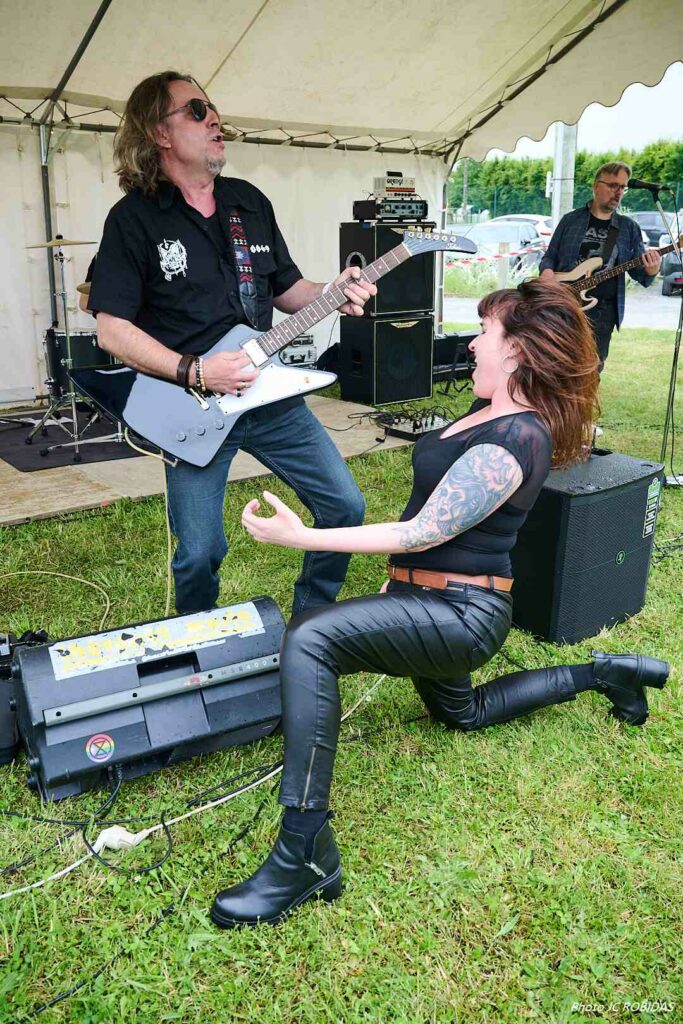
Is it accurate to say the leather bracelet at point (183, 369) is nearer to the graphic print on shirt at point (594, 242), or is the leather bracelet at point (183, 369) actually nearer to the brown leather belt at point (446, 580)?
the brown leather belt at point (446, 580)

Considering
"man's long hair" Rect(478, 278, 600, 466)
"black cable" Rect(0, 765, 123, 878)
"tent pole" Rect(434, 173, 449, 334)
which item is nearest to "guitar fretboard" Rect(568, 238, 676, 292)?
"tent pole" Rect(434, 173, 449, 334)

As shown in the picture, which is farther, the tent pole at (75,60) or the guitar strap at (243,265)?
the tent pole at (75,60)

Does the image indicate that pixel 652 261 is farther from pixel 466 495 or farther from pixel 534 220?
pixel 534 220

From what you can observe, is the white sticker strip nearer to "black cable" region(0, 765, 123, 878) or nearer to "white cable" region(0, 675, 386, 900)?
"black cable" region(0, 765, 123, 878)

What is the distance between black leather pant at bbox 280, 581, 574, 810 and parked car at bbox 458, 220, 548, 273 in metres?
19.0

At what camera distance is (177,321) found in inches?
111

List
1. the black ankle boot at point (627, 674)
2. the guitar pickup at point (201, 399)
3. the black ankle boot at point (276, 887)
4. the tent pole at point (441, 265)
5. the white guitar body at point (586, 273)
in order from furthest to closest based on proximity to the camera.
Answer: the tent pole at point (441, 265), the white guitar body at point (586, 273), the guitar pickup at point (201, 399), the black ankle boot at point (627, 674), the black ankle boot at point (276, 887)

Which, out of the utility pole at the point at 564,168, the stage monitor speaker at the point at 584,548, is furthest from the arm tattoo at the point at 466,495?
the utility pole at the point at 564,168

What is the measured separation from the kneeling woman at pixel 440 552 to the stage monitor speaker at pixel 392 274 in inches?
233

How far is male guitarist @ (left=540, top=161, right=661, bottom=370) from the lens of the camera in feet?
20.1

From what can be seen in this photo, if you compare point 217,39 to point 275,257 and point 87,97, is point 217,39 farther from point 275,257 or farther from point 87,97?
point 275,257

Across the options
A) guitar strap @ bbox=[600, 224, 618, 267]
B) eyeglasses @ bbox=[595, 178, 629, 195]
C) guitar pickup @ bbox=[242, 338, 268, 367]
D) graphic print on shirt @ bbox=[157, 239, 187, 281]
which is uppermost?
eyeglasses @ bbox=[595, 178, 629, 195]

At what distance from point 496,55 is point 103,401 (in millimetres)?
6377

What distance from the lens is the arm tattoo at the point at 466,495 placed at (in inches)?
82.1
